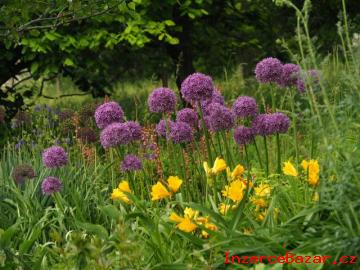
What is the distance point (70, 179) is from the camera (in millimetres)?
5391

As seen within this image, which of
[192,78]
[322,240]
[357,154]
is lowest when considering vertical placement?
[322,240]

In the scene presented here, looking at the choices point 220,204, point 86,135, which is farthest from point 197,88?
point 86,135

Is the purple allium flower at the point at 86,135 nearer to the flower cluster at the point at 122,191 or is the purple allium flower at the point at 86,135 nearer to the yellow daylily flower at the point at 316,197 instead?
the flower cluster at the point at 122,191

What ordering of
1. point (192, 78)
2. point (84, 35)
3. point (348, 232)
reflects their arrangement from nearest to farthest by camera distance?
point (348, 232) < point (192, 78) < point (84, 35)

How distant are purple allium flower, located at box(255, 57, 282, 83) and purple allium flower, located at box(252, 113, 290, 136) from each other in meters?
0.31

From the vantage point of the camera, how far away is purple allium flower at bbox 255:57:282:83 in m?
4.48

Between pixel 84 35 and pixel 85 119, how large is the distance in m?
2.10

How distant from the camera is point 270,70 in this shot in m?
4.48

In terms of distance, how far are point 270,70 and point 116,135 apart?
113 cm

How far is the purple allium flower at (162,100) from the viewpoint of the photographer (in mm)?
4453

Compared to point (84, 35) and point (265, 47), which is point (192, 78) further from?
point (265, 47)

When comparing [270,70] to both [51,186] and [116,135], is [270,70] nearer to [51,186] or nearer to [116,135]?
[116,135]

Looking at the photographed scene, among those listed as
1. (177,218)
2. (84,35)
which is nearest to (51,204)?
(177,218)

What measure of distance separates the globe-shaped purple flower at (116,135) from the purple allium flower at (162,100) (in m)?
0.25
